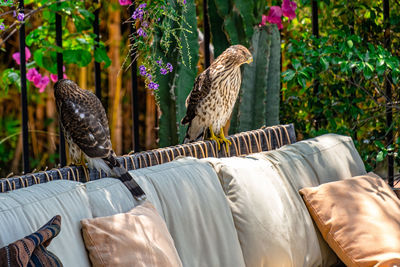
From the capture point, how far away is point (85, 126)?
2.02 meters

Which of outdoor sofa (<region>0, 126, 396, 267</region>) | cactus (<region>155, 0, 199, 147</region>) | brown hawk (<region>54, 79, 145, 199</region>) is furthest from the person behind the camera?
cactus (<region>155, 0, 199, 147</region>)

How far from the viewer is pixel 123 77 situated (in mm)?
4496

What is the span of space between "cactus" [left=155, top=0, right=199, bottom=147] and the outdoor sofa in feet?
1.68

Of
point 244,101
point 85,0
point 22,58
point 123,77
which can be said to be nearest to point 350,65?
point 244,101

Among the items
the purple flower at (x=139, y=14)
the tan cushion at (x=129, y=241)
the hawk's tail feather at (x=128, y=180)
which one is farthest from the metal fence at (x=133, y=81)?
the tan cushion at (x=129, y=241)

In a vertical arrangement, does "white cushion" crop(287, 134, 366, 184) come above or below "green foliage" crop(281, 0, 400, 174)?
below

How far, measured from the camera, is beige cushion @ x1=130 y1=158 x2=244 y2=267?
1.90 meters

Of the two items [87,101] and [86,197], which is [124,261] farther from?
[87,101]

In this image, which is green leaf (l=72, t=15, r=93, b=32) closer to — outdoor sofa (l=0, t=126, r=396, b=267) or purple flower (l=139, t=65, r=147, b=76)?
purple flower (l=139, t=65, r=147, b=76)

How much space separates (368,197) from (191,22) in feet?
3.43

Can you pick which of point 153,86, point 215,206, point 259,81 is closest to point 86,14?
point 153,86

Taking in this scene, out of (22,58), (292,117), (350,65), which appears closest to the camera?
(22,58)

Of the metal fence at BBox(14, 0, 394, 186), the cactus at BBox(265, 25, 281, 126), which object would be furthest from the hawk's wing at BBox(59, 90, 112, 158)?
the cactus at BBox(265, 25, 281, 126)

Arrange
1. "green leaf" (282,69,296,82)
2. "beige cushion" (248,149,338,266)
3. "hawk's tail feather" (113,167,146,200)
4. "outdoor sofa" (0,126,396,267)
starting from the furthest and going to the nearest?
"green leaf" (282,69,296,82)
"beige cushion" (248,149,338,266)
"hawk's tail feather" (113,167,146,200)
"outdoor sofa" (0,126,396,267)
